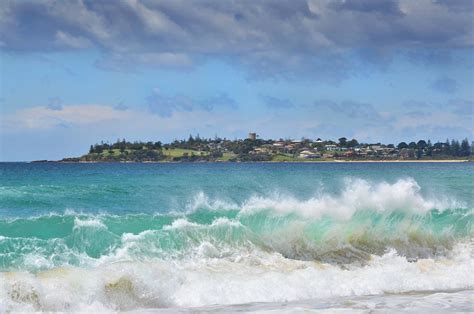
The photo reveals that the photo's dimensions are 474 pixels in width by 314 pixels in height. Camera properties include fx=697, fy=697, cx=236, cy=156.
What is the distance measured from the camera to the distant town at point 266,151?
9688cm

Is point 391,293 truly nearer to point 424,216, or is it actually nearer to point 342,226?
point 342,226

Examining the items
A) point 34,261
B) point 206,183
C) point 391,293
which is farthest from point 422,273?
point 206,183

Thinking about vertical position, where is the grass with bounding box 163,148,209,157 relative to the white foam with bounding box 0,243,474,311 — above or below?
above

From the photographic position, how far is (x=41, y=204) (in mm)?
27953

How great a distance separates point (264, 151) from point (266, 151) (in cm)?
59

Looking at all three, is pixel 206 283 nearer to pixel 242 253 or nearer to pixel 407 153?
pixel 242 253

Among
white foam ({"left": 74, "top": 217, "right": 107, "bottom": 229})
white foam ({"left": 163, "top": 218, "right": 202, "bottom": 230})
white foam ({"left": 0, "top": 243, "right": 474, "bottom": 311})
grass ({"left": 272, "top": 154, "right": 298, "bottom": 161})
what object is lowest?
white foam ({"left": 0, "top": 243, "right": 474, "bottom": 311})

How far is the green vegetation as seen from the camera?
9688cm

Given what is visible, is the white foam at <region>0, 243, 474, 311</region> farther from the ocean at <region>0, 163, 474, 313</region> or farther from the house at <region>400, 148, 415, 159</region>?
the house at <region>400, 148, 415, 159</region>

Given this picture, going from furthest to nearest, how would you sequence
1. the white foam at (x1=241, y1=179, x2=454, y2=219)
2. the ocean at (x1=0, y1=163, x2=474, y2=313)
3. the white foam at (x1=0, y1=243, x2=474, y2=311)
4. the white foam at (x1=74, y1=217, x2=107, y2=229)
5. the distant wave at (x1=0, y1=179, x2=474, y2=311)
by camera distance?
the white foam at (x1=241, y1=179, x2=454, y2=219), the white foam at (x1=74, y1=217, x2=107, y2=229), the distant wave at (x1=0, y1=179, x2=474, y2=311), the ocean at (x1=0, y1=163, x2=474, y2=313), the white foam at (x1=0, y1=243, x2=474, y2=311)

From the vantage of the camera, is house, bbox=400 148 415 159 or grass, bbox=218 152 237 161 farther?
house, bbox=400 148 415 159

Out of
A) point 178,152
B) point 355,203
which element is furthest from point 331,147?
point 355,203

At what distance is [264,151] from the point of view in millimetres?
102875

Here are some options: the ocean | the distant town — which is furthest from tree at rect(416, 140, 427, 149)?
the ocean
